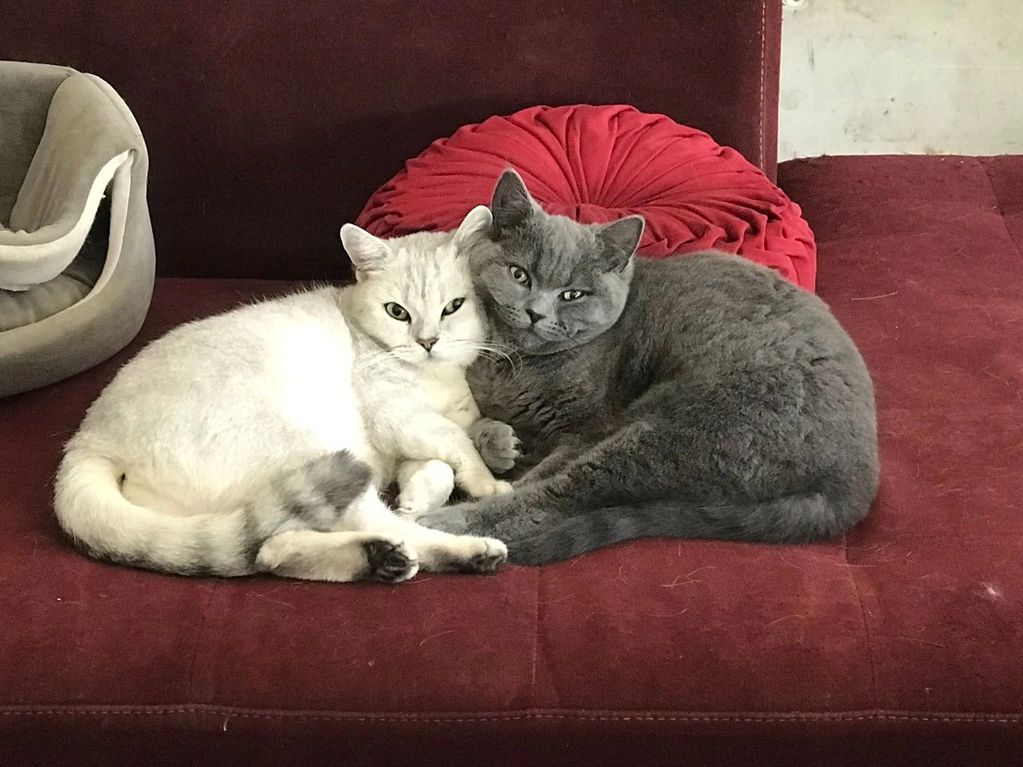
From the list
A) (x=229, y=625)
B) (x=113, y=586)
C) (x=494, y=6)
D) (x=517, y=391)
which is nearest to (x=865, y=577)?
(x=517, y=391)

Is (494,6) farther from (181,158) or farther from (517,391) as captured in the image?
(517,391)

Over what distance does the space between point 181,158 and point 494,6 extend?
0.72 metres

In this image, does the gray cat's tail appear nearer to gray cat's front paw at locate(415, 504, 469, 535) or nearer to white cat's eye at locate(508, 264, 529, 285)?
gray cat's front paw at locate(415, 504, 469, 535)

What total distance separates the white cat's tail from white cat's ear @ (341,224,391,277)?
0.42 meters

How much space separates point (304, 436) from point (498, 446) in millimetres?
314

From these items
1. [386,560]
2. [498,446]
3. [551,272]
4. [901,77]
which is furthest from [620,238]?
[901,77]

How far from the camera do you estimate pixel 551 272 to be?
59.5 inches

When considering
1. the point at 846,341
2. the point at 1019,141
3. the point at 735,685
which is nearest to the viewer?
the point at 735,685

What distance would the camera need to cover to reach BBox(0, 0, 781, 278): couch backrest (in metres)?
1.98

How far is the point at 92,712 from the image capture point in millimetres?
1157

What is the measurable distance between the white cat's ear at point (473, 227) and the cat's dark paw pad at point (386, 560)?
559 millimetres

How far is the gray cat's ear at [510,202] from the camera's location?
152 cm

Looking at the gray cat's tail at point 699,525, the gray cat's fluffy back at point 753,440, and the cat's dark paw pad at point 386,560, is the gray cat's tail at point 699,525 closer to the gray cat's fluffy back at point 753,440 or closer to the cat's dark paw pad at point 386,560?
the gray cat's fluffy back at point 753,440

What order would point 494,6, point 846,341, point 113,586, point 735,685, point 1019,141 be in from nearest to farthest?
point 735,685, point 113,586, point 846,341, point 494,6, point 1019,141
